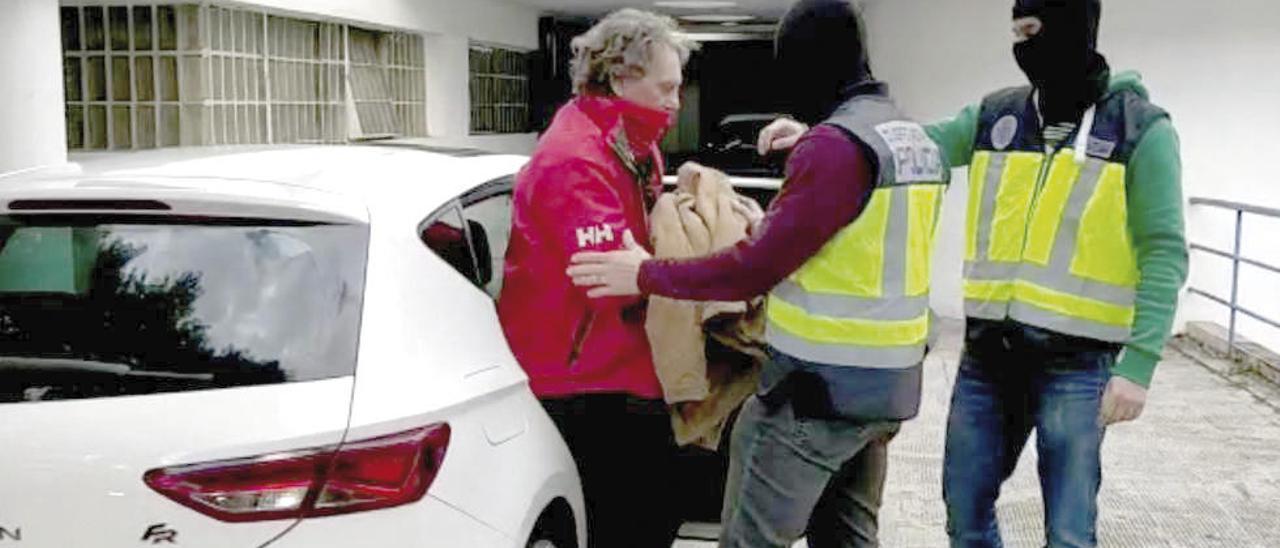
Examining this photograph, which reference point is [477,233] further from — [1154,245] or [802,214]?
[1154,245]

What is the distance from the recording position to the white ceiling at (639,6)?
15.7 m

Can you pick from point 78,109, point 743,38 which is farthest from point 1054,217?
point 743,38

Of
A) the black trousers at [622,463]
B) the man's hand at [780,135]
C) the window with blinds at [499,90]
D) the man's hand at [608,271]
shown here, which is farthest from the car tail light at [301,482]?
the window with blinds at [499,90]

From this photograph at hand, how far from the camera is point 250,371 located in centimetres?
210

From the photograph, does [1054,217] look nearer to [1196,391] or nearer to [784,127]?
[784,127]

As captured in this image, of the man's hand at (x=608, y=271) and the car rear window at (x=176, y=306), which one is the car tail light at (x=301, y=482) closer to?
the car rear window at (x=176, y=306)

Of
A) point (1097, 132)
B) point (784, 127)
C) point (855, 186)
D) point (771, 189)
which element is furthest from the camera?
point (771, 189)

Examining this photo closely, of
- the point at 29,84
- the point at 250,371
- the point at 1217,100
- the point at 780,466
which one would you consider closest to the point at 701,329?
the point at 780,466

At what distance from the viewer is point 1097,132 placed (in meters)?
2.76

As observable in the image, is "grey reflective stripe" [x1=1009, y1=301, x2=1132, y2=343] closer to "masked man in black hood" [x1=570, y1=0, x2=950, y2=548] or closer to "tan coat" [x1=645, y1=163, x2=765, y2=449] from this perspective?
"masked man in black hood" [x1=570, y1=0, x2=950, y2=548]

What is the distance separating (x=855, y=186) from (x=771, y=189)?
237 cm

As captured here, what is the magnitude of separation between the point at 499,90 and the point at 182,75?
7900 millimetres

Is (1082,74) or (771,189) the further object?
(771,189)

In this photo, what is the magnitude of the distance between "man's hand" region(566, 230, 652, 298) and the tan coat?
14cm
